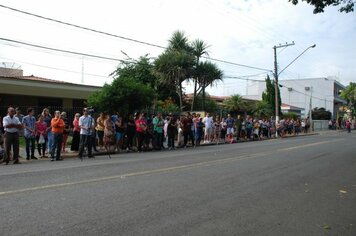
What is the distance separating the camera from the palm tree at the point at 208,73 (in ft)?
103

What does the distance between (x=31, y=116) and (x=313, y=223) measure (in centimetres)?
Answer: 1141

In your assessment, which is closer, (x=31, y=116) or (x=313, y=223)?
(x=313, y=223)

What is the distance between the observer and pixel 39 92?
25766 mm

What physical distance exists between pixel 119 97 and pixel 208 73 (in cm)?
1440

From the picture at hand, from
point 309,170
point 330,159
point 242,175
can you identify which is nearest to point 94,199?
point 242,175

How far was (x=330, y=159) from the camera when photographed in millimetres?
14914

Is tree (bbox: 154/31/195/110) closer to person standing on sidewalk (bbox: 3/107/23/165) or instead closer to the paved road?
person standing on sidewalk (bbox: 3/107/23/165)

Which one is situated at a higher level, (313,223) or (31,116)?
(31,116)

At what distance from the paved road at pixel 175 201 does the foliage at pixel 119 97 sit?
7088mm

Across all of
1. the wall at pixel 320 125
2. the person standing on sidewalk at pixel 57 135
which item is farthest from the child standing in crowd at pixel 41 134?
the wall at pixel 320 125

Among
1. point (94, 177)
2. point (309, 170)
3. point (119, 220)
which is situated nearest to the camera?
point (119, 220)

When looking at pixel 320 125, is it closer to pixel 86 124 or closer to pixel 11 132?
pixel 86 124

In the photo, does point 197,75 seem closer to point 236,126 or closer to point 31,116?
point 236,126

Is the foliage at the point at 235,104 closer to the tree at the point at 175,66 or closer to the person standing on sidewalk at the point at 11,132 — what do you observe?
the tree at the point at 175,66
